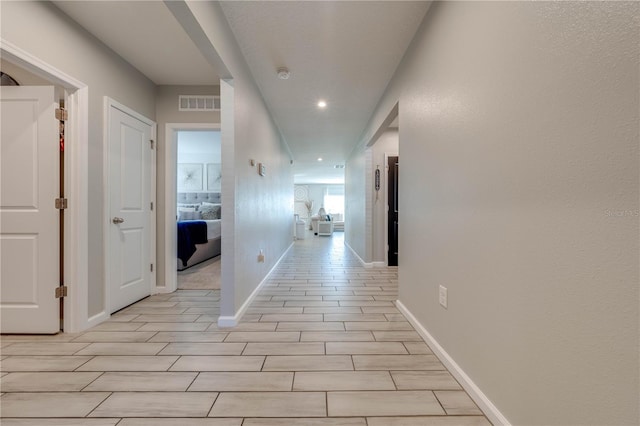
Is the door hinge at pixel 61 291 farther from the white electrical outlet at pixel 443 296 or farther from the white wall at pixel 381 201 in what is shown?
the white wall at pixel 381 201

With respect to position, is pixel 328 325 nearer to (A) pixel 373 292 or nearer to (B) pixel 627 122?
(A) pixel 373 292

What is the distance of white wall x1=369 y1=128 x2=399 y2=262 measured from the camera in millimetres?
4512

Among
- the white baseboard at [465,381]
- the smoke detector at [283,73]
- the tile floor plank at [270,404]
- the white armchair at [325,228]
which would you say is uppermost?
the smoke detector at [283,73]

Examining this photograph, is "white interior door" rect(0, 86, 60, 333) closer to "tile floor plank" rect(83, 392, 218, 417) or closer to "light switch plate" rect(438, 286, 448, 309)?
"tile floor plank" rect(83, 392, 218, 417)

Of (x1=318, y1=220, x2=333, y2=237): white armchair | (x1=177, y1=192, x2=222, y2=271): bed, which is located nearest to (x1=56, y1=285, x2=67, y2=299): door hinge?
(x1=177, y1=192, x2=222, y2=271): bed

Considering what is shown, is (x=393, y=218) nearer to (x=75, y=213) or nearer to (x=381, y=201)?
(x=381, y=201)

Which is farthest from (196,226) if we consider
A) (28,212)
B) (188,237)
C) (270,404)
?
(270,404)

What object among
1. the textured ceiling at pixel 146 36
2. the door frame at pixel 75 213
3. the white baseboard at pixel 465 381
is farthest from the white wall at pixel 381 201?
the door frame at pixel 75 213

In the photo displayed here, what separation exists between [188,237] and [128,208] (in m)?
1.57

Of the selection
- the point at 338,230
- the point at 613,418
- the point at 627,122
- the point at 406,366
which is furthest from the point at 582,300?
the point at 338,230

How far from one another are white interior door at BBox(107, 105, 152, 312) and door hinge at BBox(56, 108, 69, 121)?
33 centimetres

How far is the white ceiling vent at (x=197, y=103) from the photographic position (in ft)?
10.1

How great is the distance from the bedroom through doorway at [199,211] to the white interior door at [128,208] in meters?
0.58

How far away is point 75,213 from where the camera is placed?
2082mm
